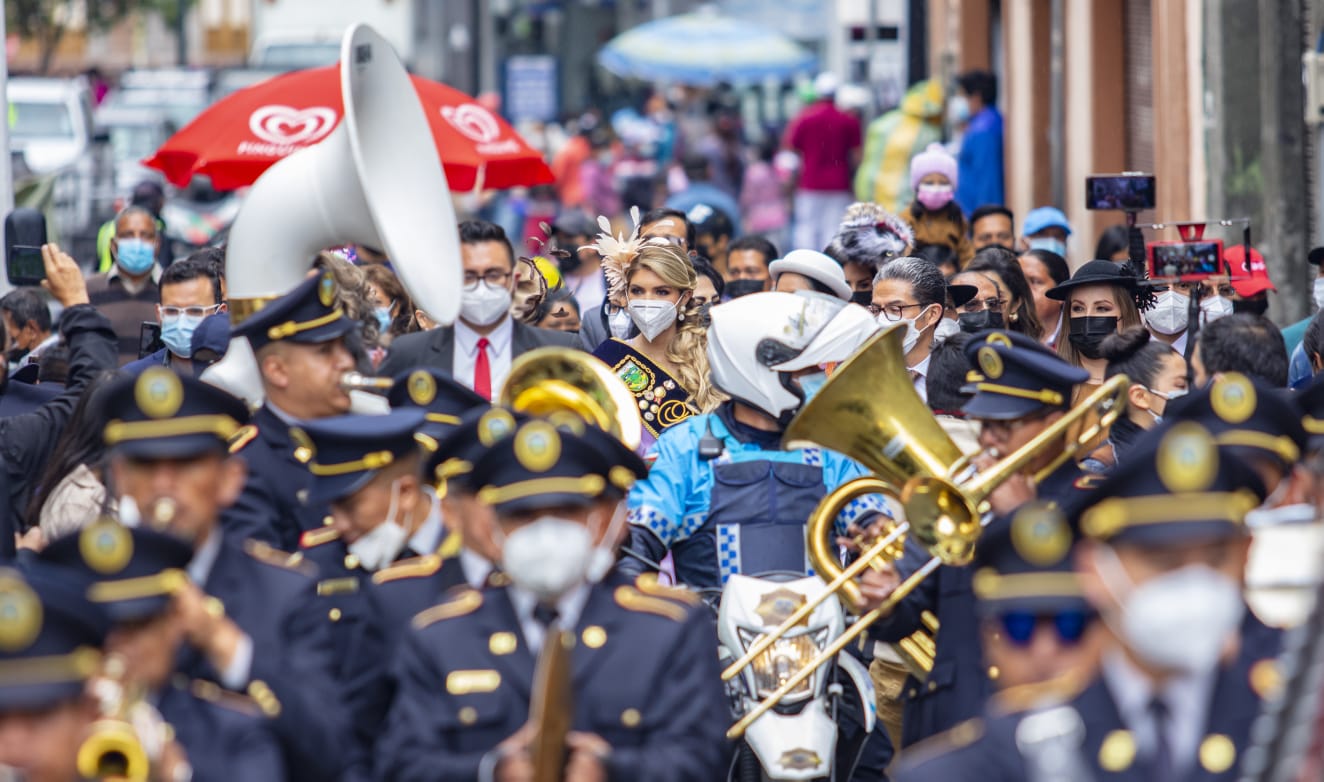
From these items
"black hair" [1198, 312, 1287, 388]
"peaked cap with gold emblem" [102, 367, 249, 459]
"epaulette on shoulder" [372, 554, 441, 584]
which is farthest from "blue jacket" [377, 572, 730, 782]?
"black hair" [1198, 312, 1287, 388]

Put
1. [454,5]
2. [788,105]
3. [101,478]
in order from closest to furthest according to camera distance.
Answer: [101,478] → [788,105] → [454,5]

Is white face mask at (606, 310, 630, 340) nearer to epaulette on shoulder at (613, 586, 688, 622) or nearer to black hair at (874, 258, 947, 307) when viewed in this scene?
black hair at (874, 258, 947, 307)

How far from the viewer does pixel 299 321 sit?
6777 mm

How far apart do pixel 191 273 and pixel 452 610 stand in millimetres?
4419

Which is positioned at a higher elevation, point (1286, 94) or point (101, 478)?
point (1286, 94)

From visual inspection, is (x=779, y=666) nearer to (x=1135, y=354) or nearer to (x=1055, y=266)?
(x=1135, y=354)

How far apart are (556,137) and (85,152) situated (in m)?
6.66

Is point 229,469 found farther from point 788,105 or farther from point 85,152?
point 788,105

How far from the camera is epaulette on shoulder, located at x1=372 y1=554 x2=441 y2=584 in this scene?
5711 millimetres

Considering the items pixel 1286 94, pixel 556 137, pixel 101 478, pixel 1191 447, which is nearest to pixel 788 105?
pixel 556 137

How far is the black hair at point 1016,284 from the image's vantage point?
9469 mm

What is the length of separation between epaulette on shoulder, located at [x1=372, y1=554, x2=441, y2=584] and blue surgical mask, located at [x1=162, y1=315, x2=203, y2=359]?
135 inches

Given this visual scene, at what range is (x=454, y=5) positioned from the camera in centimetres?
4622

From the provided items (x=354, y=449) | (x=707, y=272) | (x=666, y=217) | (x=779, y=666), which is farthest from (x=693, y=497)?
(x=666, y=217)
